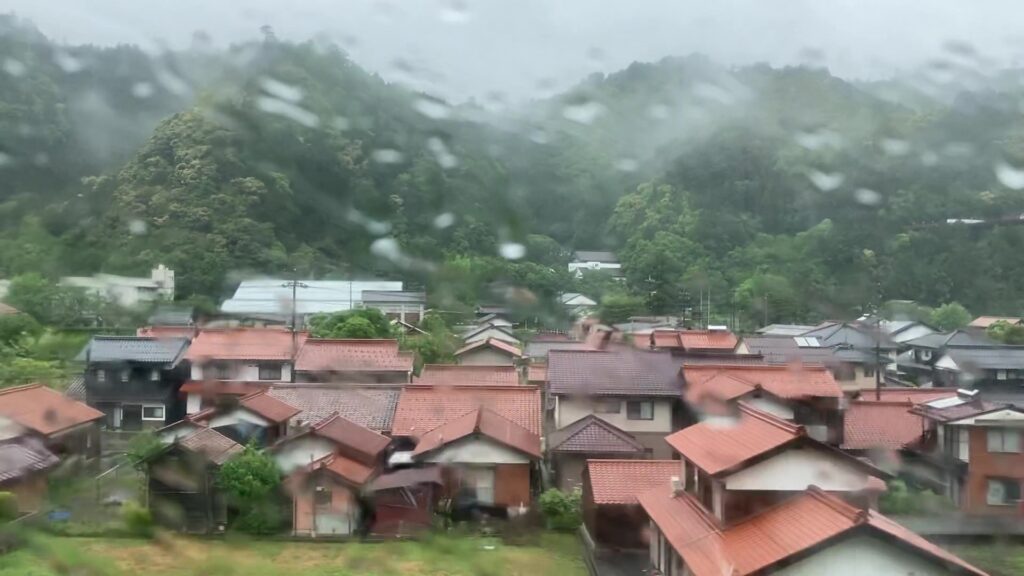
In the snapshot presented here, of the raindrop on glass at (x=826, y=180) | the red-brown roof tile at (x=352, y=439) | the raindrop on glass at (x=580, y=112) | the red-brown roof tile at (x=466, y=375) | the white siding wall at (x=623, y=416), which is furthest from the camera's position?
the raindrop on glass at (x=826, y=180)

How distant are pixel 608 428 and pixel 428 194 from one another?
2.19 metres

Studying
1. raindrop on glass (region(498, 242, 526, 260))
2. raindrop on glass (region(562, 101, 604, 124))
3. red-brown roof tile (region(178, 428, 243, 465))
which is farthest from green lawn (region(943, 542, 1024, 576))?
raindrop on glass (region(562, 101, 604, 124))

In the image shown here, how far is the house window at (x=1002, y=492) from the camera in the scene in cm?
318

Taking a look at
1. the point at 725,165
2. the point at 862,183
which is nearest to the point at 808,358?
the point at 862,183

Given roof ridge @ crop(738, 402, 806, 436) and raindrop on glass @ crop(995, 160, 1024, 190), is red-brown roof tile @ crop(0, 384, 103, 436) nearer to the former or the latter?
roof ridge @ crop(738, 402, 806, 436)

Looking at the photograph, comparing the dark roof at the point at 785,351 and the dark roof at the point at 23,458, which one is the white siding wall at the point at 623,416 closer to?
the dark roof at the point at 785,351

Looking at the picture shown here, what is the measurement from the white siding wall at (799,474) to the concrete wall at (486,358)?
4398 mm

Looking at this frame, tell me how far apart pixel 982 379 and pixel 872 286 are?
43.3 inches

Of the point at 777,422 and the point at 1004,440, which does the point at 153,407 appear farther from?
the point at 1004,440

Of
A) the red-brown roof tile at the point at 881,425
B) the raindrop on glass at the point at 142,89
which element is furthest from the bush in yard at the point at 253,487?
the raindrop on glass at the point at 142,89

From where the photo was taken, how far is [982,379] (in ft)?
21.1

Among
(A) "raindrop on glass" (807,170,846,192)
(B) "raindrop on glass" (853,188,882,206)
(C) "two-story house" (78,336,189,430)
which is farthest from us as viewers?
(A) "raindrop on glass" (807,170,846,192)

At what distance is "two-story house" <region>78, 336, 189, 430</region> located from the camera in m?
5.04

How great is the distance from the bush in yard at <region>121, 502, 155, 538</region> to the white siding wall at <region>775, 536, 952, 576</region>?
170 cm
